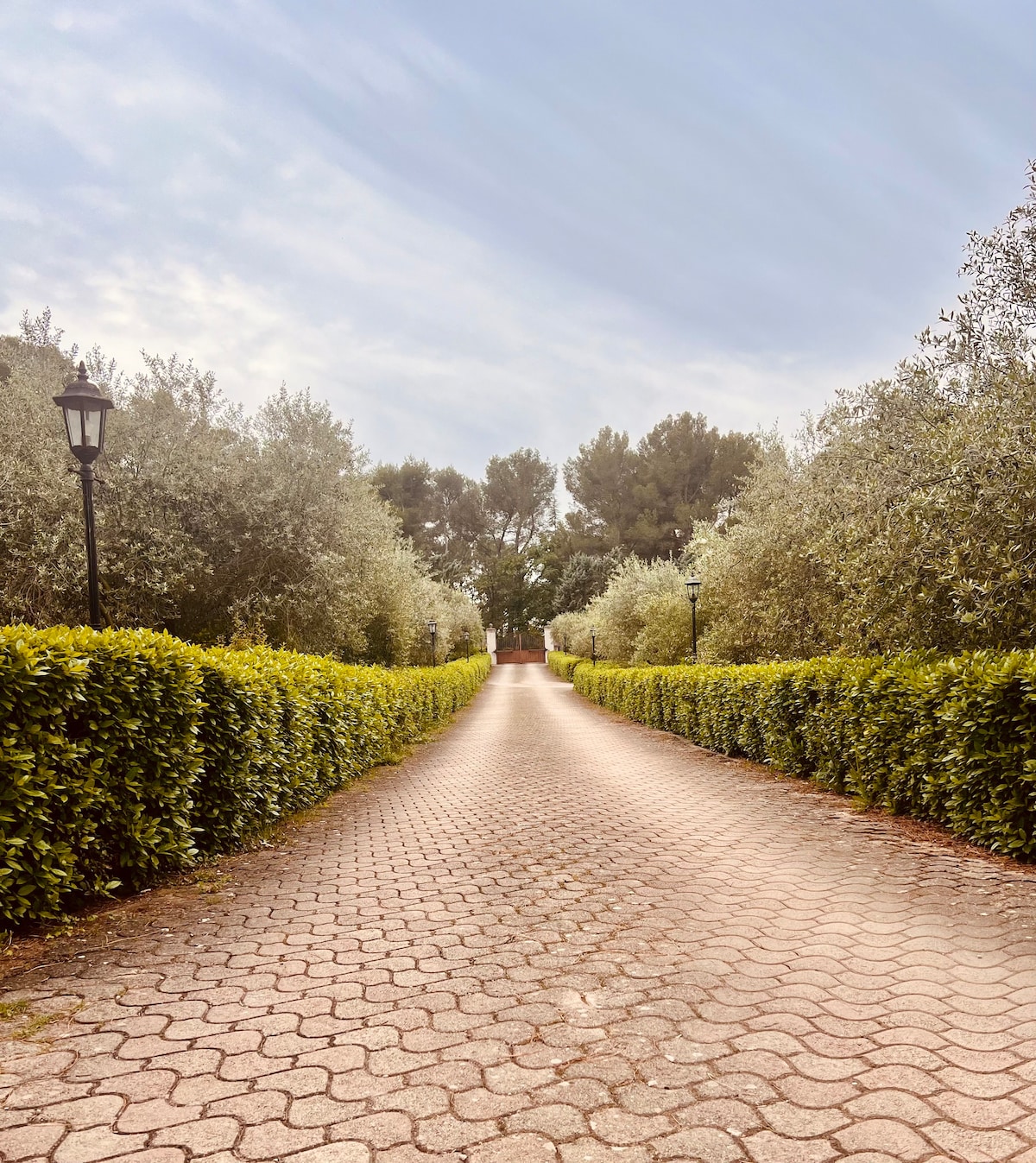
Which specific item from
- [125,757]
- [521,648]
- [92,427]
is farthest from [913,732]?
[521,648]

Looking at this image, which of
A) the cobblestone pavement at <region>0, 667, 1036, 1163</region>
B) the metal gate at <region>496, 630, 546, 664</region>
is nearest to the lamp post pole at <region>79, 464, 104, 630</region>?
the cobblestone pavement at <region>0, 667, 1036, 1163</region>

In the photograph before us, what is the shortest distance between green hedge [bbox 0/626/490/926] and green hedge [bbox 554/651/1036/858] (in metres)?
5.61

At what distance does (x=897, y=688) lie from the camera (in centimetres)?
632

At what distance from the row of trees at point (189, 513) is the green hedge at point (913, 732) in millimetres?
9460

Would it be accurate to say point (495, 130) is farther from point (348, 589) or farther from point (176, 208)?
point (348, 589)

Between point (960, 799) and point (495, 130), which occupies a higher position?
point (495, 130)

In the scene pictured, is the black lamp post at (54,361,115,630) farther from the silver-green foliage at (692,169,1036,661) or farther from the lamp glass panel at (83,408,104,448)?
the silver-green foliage at (692,169,1036,661)

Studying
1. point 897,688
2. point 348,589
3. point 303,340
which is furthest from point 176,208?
point 897,688

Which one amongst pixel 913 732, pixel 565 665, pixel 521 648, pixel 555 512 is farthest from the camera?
pixel 555 512

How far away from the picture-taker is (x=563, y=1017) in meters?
2.69

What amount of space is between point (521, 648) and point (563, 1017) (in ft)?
210

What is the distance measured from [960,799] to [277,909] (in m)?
4.98

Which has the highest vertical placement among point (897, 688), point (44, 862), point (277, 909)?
point (897, 688)

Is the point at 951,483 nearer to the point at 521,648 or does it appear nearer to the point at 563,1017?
the point at 563,1017
